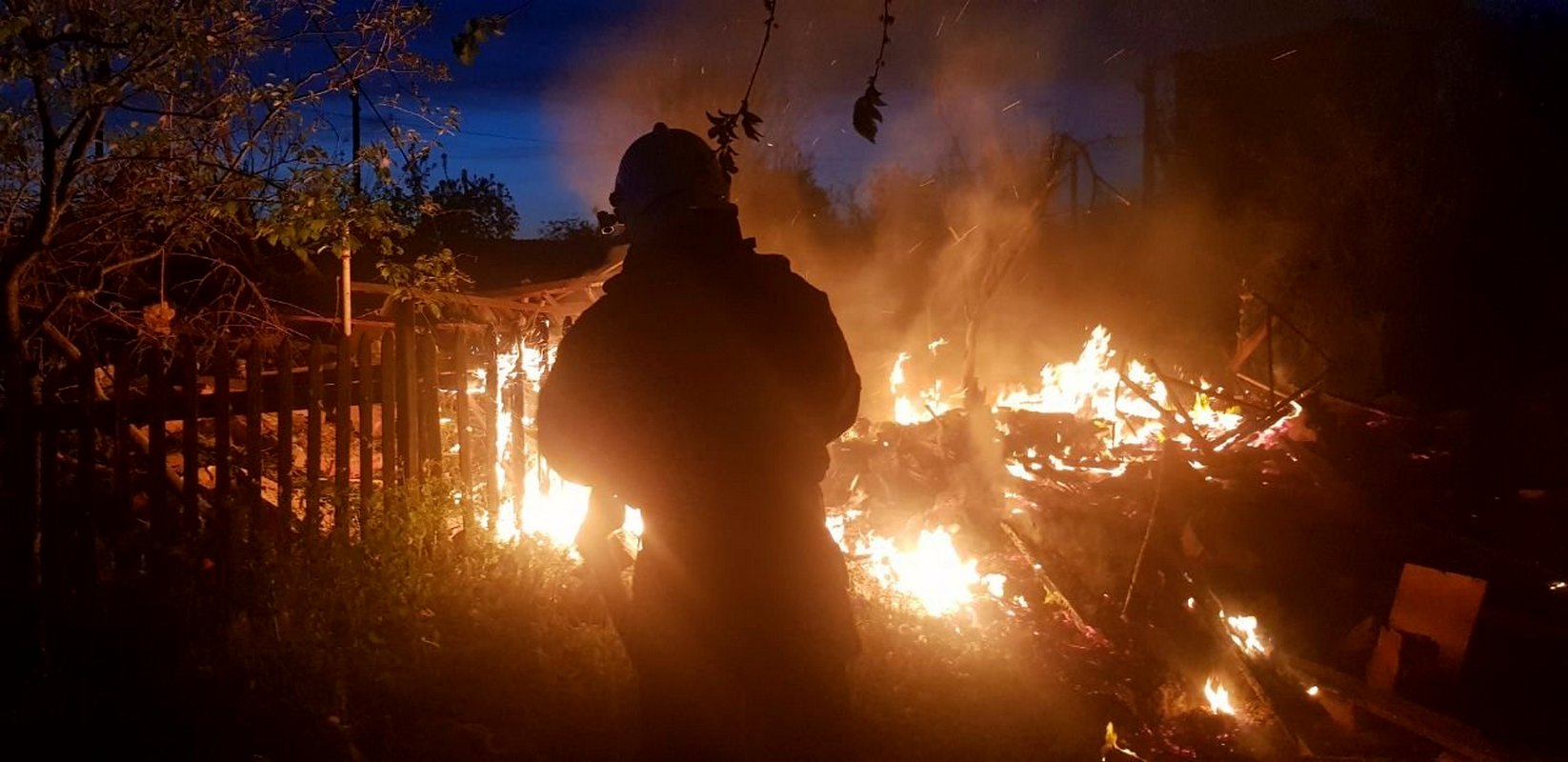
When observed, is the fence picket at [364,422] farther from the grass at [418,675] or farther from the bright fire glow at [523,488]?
the bright fire glow at [523,488]

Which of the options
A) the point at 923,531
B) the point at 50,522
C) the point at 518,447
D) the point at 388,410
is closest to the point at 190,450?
the point at 50,522

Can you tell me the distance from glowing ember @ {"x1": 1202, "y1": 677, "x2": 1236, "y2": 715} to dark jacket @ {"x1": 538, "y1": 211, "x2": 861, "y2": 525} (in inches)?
170

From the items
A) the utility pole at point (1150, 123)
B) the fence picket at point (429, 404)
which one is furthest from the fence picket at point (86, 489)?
the utility pole at point (1150, 123)

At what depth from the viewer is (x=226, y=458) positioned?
534 centimetres

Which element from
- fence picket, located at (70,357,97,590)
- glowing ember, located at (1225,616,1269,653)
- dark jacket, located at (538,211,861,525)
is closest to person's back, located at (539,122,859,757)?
dark jacket, located at (538,211,861,525)

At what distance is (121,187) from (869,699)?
5.34 m

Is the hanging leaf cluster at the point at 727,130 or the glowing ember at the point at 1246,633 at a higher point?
the hanging leaf cluster at the point at 727,130

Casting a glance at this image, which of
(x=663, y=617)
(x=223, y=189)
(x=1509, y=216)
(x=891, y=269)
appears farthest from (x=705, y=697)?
(x=891, y=269)

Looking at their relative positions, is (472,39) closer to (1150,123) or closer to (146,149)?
(146,149)

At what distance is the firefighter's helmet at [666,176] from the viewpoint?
2777mm

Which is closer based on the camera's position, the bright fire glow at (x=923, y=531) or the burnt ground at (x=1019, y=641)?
the burnt ground at (x=1019, y=641)

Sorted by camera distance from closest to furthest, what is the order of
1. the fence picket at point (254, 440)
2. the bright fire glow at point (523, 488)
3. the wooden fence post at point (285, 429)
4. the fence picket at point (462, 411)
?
the fence picket at point (254, 440)
the wooden fence post at point (285, 429)
the fence picket at point (462, 411)
the bright fire glow at point (523, 488)

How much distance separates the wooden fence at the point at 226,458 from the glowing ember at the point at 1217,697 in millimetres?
4451

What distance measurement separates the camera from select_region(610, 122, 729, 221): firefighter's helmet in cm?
278
